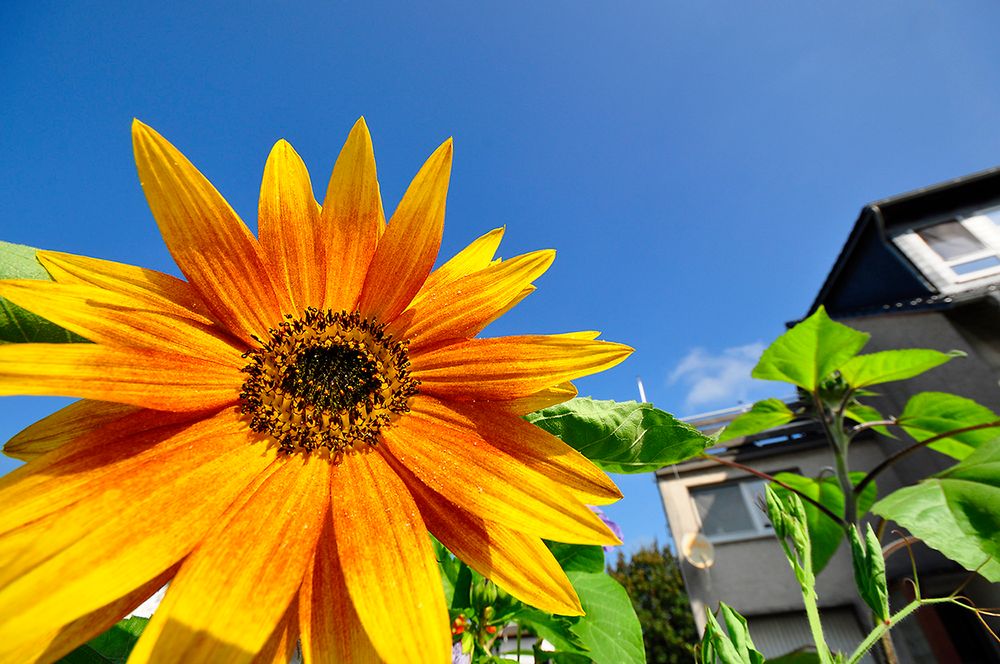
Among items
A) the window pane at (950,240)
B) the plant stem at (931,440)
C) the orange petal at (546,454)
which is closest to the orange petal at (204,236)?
the orange petal at (546,454)

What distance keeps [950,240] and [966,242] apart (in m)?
0.22

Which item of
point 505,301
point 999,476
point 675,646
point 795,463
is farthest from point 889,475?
point 505,301

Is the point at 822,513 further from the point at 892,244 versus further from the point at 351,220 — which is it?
the point at 892,244

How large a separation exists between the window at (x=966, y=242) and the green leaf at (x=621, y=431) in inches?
424

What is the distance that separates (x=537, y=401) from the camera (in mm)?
403

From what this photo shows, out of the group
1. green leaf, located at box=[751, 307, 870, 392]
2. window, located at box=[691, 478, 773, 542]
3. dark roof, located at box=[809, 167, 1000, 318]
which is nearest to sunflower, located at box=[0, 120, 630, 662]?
green leaf, located at box=[751, 307, 870, 392]

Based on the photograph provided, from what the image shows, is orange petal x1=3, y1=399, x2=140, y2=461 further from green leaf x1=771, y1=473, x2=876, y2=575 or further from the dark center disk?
green leaf x1=771, y1=473, x2=876, y2=575

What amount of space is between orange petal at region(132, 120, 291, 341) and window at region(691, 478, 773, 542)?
10101mm

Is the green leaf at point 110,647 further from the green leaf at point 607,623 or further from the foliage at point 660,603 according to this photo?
the foliage at point 660,603

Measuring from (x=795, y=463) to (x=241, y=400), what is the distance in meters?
10.4

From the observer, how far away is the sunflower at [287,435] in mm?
281

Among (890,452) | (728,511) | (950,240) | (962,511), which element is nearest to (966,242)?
(950,240)

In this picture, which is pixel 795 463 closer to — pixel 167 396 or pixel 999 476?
pixel 999 476

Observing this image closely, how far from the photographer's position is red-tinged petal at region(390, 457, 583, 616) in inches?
13.4
